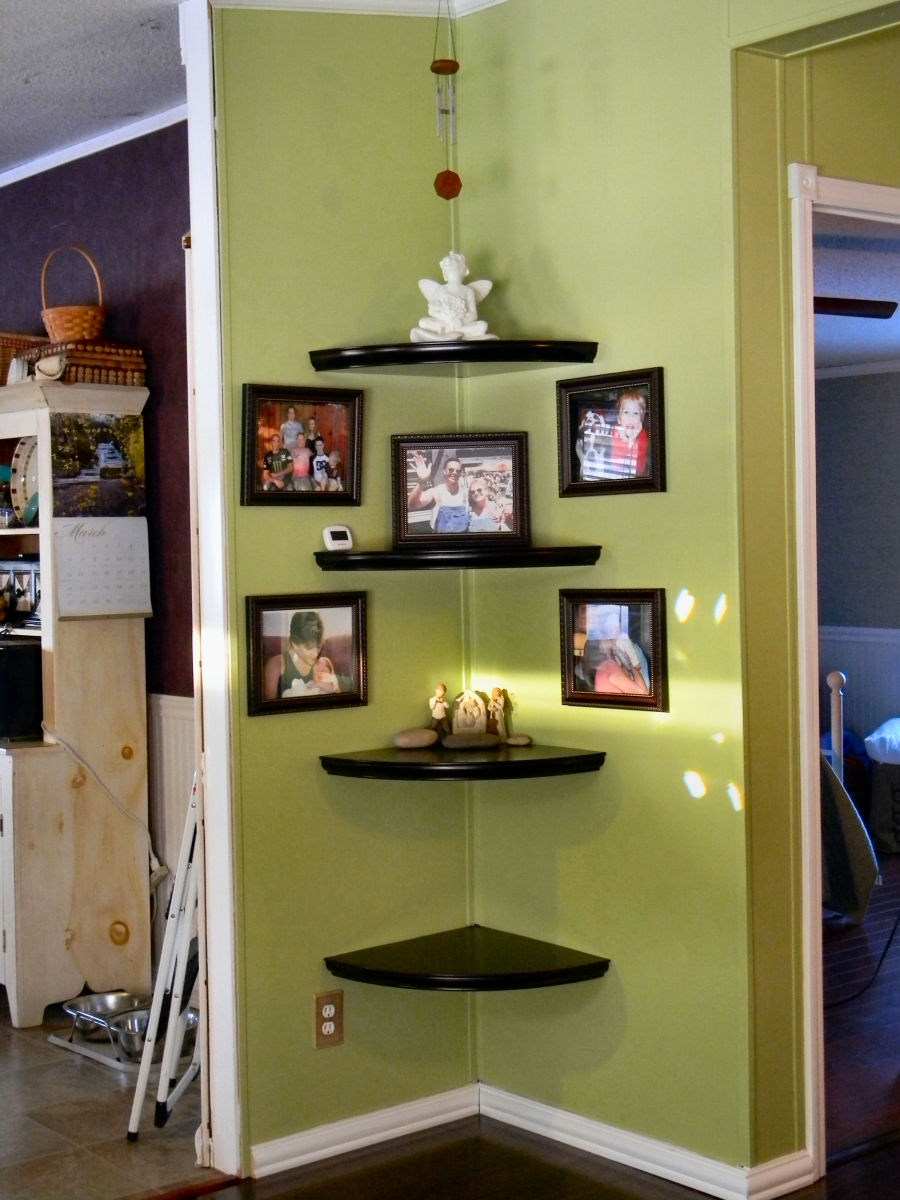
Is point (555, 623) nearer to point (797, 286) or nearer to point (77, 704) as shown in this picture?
point (797, 286)

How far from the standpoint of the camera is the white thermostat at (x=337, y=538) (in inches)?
135

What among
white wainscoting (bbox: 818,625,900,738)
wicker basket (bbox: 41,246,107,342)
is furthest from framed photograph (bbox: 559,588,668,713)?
white wainscoting (bbox: 818,625,900,738)

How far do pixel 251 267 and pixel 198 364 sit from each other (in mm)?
253

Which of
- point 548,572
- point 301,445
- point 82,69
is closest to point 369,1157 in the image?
point 548,572

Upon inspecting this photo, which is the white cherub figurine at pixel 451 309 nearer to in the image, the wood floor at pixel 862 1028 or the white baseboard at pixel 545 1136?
the white baseboard at pixel 545 1136

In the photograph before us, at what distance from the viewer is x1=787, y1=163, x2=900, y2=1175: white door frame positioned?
3.19 m

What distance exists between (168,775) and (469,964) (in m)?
1.62

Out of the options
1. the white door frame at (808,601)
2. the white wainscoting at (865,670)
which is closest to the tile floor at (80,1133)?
the white door frame at (808,601)

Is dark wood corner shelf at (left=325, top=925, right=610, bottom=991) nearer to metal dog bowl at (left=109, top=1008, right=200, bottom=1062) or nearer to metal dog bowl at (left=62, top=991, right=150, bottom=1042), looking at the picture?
metal dog bowl at (left=109, top=1008, right=200, bottom=1062)

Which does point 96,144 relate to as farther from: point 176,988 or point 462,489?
point 176,988

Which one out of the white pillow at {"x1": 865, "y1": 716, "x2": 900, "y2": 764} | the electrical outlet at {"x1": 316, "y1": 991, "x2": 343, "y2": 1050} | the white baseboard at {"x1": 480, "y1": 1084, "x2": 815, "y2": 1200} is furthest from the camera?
the white pillow at {"x1": 865, "y1": 716, "x2": 900, "y2": 764}

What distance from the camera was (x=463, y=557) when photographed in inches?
128

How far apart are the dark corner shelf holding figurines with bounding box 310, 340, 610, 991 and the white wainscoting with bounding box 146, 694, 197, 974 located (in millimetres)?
1257

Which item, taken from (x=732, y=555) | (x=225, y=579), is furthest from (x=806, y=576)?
(x=225, y=579)
